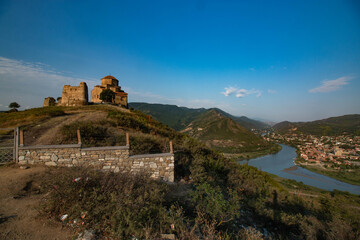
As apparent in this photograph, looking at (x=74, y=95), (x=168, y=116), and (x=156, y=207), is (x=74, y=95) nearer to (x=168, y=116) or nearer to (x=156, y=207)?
(x=156, y=207)

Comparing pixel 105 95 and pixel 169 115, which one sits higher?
pixel 169 115

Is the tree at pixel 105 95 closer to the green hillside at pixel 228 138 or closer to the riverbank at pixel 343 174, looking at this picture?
the green hillside at pixel 228 138

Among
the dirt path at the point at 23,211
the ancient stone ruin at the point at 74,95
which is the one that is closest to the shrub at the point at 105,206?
the dirt path at the point at 23,211

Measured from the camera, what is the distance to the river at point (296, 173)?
3419 cm

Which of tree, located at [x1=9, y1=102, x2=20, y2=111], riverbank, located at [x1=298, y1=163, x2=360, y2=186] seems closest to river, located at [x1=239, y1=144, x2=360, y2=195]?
riverbank, located at [x1=298, y1=163, x2=360, y2=186]

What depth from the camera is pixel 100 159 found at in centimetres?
561

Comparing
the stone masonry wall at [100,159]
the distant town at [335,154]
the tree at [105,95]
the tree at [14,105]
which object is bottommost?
the distant town at [335,154]

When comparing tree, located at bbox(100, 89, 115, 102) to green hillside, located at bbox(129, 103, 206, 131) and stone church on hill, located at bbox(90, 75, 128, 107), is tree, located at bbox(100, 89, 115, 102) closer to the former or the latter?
stone church on hill, located at bbox(90, 75, 128, 107)

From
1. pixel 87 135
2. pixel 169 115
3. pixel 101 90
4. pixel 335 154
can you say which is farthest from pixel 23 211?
pixel 169 115

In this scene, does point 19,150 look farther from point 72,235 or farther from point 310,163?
point 310,163

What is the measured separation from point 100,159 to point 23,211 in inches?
94.1

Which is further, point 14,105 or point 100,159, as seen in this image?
point 14,105

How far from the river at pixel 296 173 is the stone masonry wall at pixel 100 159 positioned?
35.0 meters

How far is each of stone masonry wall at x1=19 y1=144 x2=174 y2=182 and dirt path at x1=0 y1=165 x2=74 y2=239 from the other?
62 cm
